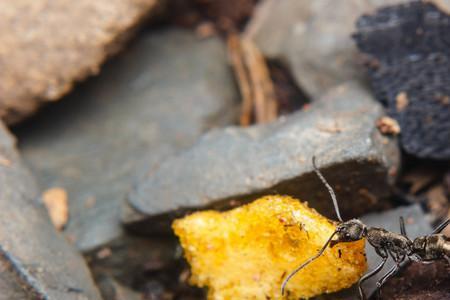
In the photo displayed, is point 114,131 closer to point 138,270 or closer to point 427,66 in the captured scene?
point 138,270

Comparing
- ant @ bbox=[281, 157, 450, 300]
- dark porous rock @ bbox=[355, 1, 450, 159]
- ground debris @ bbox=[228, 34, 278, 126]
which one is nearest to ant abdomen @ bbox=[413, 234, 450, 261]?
ant @ bbox=[281, 157, 450, 300]

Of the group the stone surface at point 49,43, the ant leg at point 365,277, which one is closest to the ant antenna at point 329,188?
the ant leg at point 365,277

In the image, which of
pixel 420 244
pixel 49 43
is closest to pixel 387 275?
pixel 420 244

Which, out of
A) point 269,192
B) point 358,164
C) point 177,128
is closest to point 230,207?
point 269,192

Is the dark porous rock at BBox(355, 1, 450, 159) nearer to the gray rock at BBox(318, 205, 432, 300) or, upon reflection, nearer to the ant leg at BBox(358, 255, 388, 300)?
the gray rock at BBox(318, 205, 432, 300)

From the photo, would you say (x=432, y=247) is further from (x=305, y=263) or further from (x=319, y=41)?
(x=319, y=41)

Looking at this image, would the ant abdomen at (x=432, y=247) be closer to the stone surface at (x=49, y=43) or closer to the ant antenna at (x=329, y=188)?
the ant antenna at (x=329, y=188)
